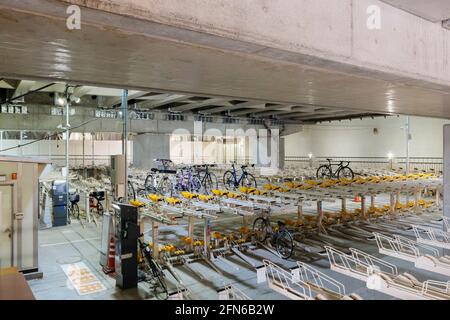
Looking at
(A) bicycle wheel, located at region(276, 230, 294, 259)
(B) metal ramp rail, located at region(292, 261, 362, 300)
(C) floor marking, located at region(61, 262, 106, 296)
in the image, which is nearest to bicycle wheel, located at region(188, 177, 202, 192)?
(A) bicycle wheel, located at region(276, 230, 294, 259)

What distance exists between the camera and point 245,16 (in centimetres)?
204

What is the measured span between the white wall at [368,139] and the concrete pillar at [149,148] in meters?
10.9

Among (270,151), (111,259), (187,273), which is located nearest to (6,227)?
(111,259)

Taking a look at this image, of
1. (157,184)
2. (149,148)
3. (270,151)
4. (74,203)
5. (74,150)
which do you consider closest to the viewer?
(74,203)

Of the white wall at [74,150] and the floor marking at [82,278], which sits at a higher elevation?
the white wall at [74,150]

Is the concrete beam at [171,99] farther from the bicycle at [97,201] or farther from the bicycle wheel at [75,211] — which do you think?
the bicycle wheel at [75,211]

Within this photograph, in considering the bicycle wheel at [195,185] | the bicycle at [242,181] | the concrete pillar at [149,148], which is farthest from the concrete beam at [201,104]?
the bicycle wheel at [195,185]

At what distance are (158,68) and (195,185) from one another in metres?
9.26

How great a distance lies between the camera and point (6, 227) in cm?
574

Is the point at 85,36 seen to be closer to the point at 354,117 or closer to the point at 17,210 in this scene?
the point at 17,210

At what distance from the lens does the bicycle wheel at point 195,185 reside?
1210 centimetres

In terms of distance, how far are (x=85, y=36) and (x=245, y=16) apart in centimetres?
106

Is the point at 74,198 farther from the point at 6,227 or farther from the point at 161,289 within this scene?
the point at 161,289

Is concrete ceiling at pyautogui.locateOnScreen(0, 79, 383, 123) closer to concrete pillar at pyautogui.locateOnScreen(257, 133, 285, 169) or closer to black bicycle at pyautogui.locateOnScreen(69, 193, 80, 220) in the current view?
concrete pillar at pyautogui.locateOnScreen(257, 133, 285, 169)
